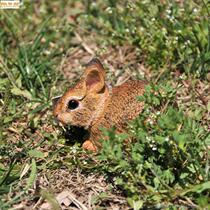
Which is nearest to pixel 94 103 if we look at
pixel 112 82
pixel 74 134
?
pixel 74 134

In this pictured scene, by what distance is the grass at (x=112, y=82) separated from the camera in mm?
Answer: 4465

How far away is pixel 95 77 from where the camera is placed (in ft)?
17.1

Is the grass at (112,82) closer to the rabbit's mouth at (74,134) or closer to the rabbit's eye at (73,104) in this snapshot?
the rabbit's mouth at (74,134)

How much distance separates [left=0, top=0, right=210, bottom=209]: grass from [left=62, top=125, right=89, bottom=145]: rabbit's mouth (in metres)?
0.07

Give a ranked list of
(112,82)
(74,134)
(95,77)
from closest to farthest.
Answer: (95,77) → (74,134) → (112,82)

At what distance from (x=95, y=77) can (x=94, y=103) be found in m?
0.25

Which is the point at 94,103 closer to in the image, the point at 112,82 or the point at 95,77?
the point at 95,77

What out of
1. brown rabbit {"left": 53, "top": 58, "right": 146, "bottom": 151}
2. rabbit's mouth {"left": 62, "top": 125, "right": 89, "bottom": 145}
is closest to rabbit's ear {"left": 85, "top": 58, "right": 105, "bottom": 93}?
brown rabbit {"left": 53, "top": 58, "right": 146, "bottom": 151}

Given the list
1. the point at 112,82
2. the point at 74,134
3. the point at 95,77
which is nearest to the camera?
the point at 95,77

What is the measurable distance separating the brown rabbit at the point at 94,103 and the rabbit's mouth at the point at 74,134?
0.23 meters

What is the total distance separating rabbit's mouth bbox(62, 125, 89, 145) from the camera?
5.53 meters

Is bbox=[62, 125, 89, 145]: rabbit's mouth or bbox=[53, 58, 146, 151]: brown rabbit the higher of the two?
bbox=[53, 58, 146, 151]: brown rabbit

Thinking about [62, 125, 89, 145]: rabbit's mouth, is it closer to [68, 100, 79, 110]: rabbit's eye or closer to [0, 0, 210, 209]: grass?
[0, 0, 210, 209]: grass

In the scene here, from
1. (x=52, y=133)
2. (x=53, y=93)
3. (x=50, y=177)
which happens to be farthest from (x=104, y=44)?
(x=50, y=177)
